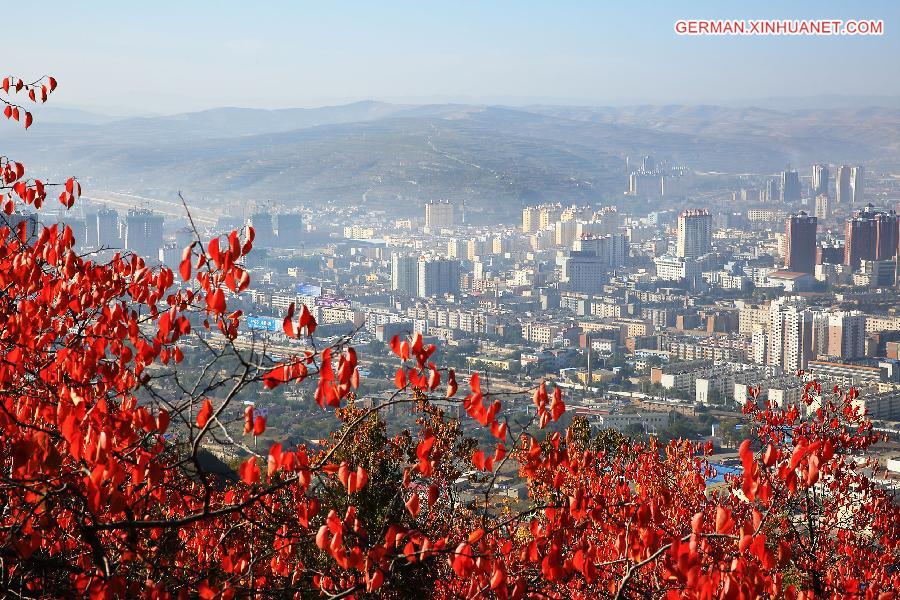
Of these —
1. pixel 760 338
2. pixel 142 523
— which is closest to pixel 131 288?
pixel 142 523

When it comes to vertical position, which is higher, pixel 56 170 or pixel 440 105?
pixel 440 105

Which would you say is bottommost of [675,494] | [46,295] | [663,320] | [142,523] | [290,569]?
[663,320]

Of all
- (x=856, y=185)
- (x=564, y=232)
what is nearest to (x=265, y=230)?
(x=564, y=232)

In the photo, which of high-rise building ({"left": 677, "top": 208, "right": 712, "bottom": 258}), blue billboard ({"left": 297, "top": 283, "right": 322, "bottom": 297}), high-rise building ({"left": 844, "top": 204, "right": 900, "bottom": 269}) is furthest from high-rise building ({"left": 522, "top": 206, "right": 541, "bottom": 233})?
blue billboard ({"left": 297, "top": 283, "right": 322, "bottom": 297})

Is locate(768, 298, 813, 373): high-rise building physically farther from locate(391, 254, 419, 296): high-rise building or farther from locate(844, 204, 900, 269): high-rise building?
locate(391, 254, 419, 296): high-rise building

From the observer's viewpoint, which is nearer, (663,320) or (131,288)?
(131,288)

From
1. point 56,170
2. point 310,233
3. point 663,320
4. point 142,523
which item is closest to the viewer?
point 142,523

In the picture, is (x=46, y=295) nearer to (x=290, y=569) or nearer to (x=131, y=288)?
(x=131, y=288)

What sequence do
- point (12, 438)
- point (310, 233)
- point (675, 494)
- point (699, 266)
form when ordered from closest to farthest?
point (12, 438), point (675, 494), point (699, 266), point (310, 233)
